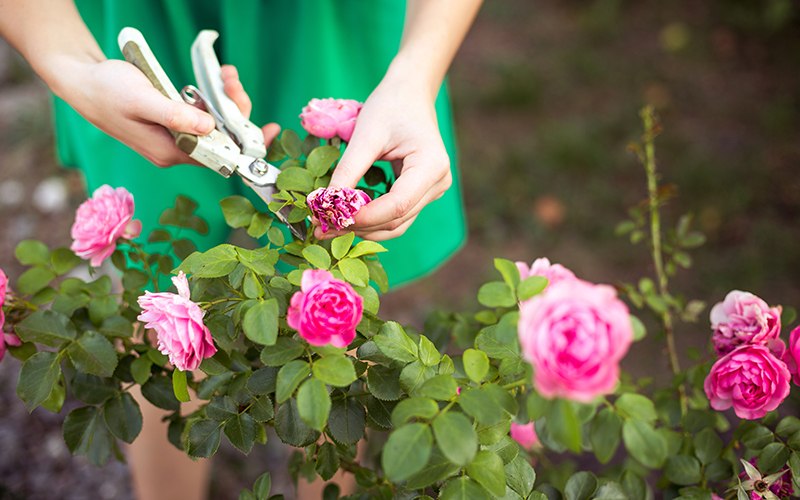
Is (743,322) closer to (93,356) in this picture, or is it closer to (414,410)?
(414,410)

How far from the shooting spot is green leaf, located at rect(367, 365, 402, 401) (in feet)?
2.26

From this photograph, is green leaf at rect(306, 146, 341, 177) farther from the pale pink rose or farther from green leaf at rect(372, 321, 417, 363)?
the pale pink rose

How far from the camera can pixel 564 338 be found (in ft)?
1.47

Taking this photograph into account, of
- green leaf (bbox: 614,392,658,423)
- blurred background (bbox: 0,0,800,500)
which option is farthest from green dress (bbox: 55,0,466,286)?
blurred background (bbox: 0,0,800,500)

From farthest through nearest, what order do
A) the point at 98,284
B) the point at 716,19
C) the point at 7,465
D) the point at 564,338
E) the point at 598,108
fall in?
the point at 716,19 < the point at 598,108 < the point at 7,465 < the point at 98,284 < the point at 564,338

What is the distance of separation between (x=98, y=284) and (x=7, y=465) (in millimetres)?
1460

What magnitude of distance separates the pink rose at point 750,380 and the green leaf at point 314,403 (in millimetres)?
550

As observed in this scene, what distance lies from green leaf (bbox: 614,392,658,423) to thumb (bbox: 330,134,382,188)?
0.49m

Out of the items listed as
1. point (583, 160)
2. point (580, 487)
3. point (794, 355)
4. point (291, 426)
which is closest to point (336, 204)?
point (291, 426)

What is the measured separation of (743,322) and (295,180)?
687mm

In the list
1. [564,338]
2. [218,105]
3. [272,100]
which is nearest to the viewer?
[564,338]

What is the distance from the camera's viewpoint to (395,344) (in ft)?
2.22

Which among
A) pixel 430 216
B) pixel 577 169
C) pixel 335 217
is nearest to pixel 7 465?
pixel 430 216

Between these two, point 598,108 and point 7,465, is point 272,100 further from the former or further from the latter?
point 598,108
